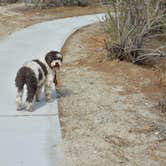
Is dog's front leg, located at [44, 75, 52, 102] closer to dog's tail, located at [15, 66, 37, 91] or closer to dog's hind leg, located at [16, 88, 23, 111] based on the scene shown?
dog's tail, located at [15, 66, 37, 91]

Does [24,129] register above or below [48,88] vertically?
below

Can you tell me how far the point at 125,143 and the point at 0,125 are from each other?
6.38 ft

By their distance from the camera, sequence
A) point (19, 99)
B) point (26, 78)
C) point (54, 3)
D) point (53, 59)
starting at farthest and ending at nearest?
1. point (54, 3)
2. point (53, 59)
3. point (19, 99)
4. point (26, 78)

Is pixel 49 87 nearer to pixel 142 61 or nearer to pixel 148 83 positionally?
pixel 148 83

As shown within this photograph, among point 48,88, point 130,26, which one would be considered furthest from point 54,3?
point 48,88

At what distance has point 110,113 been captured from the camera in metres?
9.23

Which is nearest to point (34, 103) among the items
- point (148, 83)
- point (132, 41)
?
point (148, 83)

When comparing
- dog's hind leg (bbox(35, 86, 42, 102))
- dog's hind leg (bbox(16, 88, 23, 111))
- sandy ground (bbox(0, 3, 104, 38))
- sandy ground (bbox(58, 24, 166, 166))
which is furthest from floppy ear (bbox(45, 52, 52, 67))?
sandy ground (bbox(0, 3, 104, 38))

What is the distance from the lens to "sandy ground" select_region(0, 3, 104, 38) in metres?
18.1

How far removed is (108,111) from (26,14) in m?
12.5

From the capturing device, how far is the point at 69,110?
9.25m

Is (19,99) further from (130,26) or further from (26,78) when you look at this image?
(130,26)

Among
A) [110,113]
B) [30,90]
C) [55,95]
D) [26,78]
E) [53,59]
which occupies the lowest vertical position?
[110,113]

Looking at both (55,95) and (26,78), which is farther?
(55,95)
